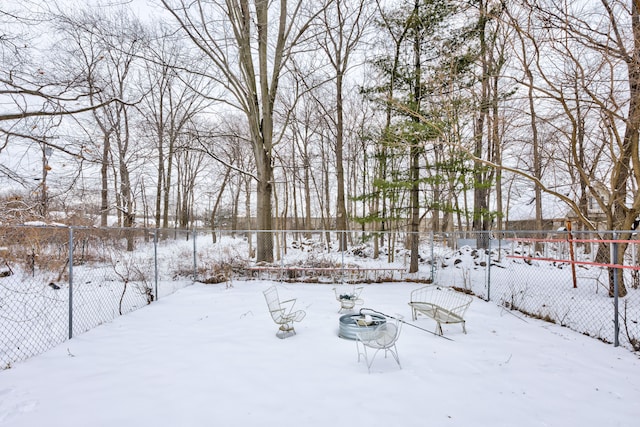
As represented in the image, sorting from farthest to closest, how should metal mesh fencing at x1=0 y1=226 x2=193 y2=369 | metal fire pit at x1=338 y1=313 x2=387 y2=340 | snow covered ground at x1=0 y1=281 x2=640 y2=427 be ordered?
metal mesh fencing at x1=0 y1=226 x2=193 y2=369, metal fire pit at x1=338 y1=313 x2=387 y2=340, snow covered ground at x1=0 y1=281 x2=640 y2=427

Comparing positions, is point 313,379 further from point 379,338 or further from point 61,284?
point 61,284

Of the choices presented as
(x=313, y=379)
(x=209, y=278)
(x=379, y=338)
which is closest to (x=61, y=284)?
(x=209, y=278)

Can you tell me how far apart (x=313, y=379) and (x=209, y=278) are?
7263 millimetres

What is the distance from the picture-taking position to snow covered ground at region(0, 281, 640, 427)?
306cm

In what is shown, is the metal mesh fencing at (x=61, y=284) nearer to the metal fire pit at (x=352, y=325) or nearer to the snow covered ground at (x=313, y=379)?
the snow covered ground at (x=313, y=379)

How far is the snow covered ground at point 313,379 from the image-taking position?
3.06 meters

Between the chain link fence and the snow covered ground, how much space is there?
3.30ft

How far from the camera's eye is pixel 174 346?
4.87 m

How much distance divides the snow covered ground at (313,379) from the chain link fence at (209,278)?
1.01 metres

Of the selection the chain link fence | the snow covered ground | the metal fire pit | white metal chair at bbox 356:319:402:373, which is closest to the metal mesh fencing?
the chain link fence

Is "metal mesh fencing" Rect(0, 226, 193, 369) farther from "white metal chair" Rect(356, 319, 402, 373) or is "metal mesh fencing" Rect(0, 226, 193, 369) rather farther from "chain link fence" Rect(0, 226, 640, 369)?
"white metal chair" Rect(356, 319, 402, 373)

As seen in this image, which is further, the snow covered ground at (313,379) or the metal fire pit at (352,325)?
the metal fire pit at (352,325)

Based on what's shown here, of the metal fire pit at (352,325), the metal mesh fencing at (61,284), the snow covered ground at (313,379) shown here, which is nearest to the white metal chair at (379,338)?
the snow covered ground at (313,379)

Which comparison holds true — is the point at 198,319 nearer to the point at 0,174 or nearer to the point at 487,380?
the point at 0,174
